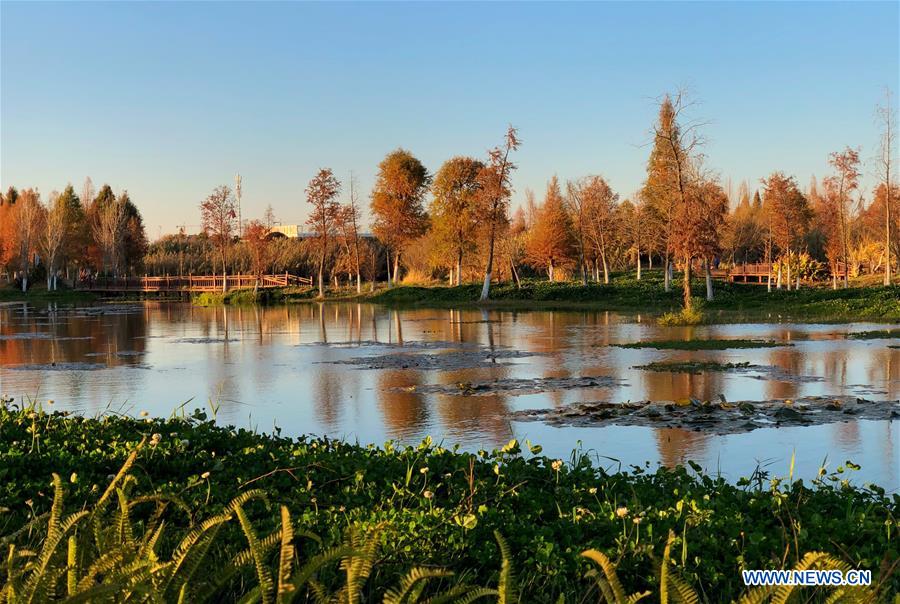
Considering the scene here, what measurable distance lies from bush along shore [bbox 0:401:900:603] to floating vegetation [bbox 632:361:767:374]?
9.09 meters

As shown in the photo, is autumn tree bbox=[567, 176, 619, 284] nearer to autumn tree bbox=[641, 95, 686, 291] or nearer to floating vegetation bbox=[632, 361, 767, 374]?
autumn tree bbox=[641, 95, 686, 291]

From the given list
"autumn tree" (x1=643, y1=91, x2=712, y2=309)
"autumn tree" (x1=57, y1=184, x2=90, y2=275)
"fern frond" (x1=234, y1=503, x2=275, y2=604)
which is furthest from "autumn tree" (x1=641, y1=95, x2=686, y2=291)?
"autumn tree" (x1=57, y1=184, x2=90, y2=275)

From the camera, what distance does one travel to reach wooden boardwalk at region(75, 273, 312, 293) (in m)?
64.5

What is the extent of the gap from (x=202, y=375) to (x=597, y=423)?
8.78 m

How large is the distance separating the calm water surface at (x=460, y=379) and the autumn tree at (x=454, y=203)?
79.8 ft

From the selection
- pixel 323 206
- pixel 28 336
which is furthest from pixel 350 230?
pixel 28 336

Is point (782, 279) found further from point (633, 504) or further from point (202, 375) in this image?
point (633, 504)

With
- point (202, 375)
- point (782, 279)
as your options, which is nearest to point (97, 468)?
point (202, 375)

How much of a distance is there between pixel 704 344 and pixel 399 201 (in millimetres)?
41174

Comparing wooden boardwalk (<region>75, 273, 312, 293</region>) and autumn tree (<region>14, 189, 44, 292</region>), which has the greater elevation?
autumn tree (<region>14, 189, 44, 292</region>)

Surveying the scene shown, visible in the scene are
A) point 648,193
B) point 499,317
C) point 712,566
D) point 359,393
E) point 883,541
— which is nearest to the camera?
point 712,566

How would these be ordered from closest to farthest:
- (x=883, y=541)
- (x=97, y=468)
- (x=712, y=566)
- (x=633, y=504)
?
(x=712, y=566)
(x=883, y=541)
(x=633, y=504)
(x=97, y=468)

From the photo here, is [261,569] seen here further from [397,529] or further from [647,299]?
[647,299]

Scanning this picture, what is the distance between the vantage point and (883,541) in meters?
4.26
